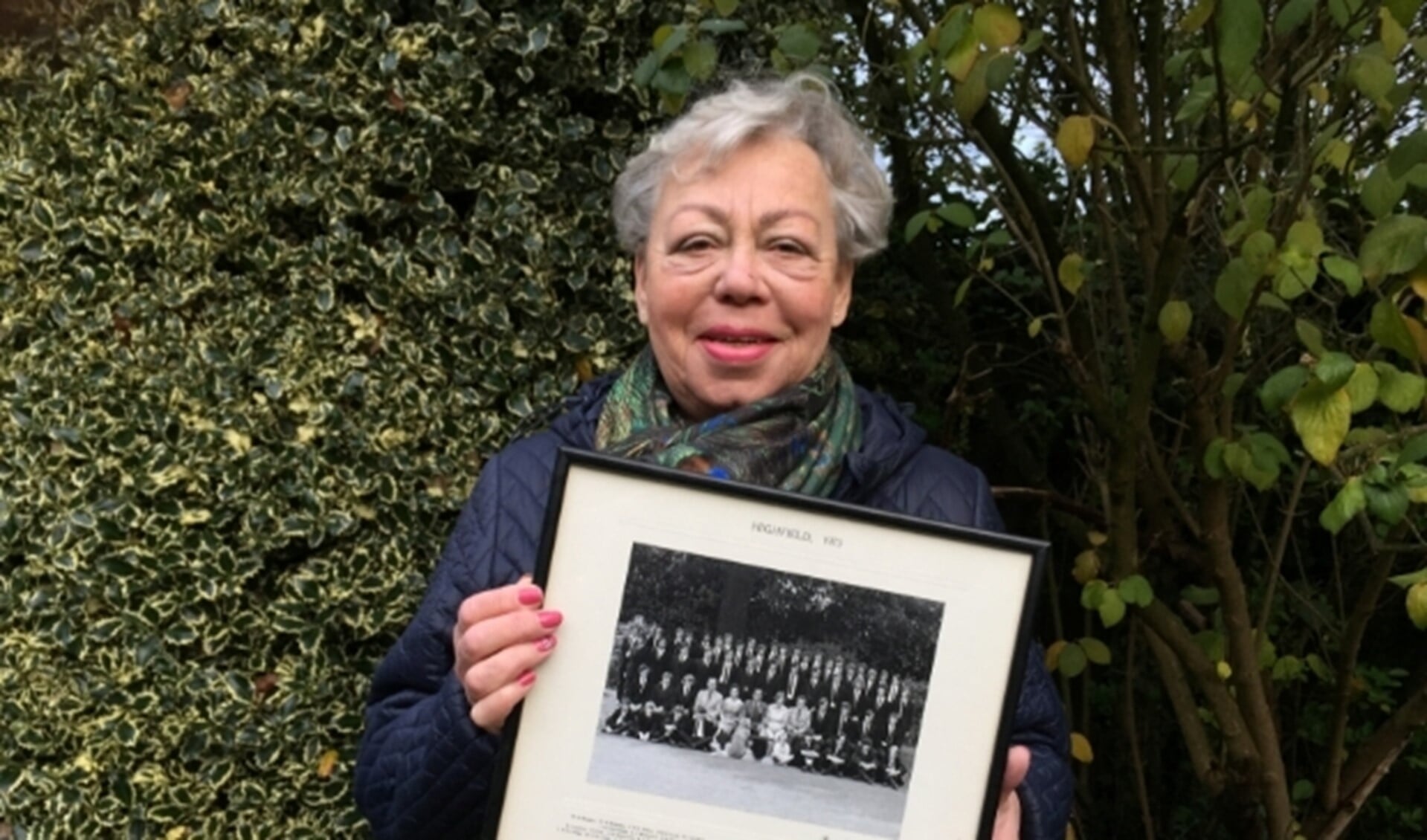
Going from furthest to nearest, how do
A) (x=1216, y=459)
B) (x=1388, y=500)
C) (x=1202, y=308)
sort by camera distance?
(x=1202, y=308)
(x=1216, y=459)
(x=1388, y=500)

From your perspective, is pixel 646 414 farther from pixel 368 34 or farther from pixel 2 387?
pixel 2 387

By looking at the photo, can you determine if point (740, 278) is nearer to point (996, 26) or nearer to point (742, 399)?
point (742, 399)

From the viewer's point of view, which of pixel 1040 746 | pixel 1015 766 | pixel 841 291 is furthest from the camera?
pixel 841 291

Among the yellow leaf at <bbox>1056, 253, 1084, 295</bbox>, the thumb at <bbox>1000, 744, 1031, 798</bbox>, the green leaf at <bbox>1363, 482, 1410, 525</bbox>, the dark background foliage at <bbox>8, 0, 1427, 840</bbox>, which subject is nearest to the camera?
the thumb at <bbox>1000, 744, 1031, 798</bbox>

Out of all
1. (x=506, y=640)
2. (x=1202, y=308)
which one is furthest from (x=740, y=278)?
(x=1202, y=308)

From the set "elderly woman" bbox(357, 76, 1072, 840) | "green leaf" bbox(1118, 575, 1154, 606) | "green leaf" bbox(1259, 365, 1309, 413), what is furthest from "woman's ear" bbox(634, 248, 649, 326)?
→ "green leaf" bbox(1118, 575, 1154, 606)

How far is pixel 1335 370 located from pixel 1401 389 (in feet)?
0.46

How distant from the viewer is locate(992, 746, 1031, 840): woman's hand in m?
1.85

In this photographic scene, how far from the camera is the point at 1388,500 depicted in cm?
207

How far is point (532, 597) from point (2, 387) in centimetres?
197

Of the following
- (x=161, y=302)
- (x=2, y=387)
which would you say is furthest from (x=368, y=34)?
(x=2, y=387)

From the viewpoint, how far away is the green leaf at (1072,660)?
307cm

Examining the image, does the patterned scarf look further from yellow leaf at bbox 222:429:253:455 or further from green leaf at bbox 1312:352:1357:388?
yellow leaf at bbox 222:429:253:455

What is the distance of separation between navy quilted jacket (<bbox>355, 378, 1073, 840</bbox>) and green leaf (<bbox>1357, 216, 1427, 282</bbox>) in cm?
69
